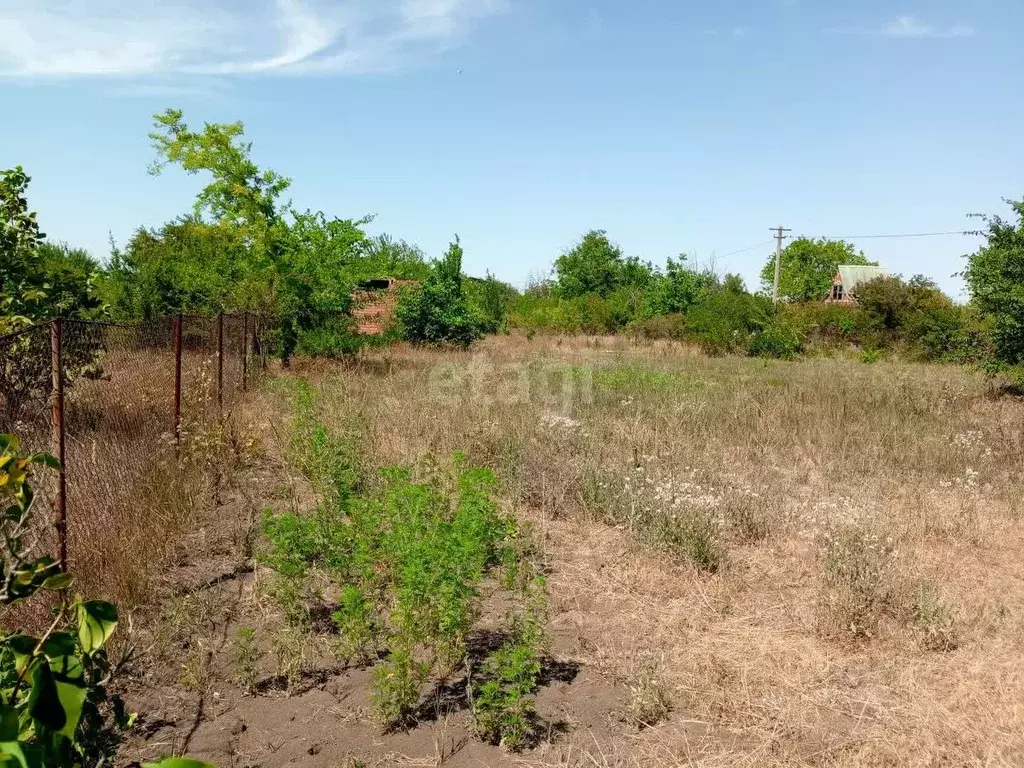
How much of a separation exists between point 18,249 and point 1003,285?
1532 cm

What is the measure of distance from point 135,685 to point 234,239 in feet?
45.6

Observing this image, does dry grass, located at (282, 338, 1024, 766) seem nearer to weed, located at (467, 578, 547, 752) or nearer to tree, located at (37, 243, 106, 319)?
weed, located at (467, 578, 547, 752)

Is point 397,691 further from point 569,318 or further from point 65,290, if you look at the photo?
point 569,318

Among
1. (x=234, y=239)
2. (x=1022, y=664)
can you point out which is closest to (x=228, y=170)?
(x=234, y=239)

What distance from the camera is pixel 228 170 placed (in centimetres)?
1656

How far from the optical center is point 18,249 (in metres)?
6.95

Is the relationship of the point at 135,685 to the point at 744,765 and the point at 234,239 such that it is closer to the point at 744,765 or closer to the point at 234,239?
the point at 744,765

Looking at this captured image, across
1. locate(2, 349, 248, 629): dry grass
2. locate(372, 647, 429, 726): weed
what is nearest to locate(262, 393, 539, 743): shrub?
locate(372, 647, 429, 726): weed

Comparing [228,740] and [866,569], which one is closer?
[228,740]

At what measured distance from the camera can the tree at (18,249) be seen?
22.2ft

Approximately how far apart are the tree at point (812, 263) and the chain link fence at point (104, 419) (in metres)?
80.8

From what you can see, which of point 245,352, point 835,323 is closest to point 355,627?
point 245,352

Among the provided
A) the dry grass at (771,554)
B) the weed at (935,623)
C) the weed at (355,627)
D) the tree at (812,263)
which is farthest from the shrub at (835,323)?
the tree at (812,263)

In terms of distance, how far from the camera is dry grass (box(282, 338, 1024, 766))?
3.69 meters
